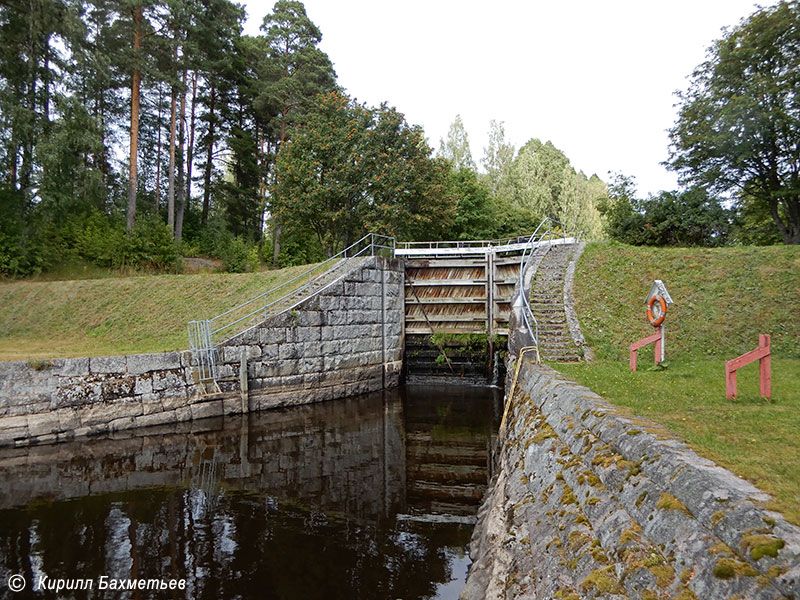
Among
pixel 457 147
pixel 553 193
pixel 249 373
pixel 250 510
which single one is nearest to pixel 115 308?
pixel 249 373

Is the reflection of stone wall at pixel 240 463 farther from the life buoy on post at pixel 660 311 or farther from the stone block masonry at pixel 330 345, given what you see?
the life buoy on post at pixel 660 311

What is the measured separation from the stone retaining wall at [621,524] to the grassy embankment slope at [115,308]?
10793mm

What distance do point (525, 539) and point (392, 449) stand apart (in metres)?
6.28

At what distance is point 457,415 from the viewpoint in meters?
13.0

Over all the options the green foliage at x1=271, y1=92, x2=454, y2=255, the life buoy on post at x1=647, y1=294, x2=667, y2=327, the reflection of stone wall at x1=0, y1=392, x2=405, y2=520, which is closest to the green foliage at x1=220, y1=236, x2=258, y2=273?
the green foliage at x1=271, y1=92, x2=454, y2=255

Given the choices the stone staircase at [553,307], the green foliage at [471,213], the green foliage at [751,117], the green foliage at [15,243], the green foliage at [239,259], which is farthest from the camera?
the green foliage at [471,213]

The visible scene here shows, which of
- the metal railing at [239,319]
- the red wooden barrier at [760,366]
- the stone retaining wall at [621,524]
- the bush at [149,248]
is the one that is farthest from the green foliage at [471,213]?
the stone retaining wall at [621,524]

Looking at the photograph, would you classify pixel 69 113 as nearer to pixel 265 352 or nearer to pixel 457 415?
pixel 265 352

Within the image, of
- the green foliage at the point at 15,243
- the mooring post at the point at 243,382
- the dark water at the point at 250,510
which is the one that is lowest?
the dark water at the point at 250,510

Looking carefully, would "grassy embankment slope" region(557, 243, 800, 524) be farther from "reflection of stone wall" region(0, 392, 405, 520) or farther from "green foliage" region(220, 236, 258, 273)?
"green foliage" region(220, 236, 258, 273)

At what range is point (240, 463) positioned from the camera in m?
9.23

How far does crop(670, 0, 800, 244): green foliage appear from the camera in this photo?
17078mm

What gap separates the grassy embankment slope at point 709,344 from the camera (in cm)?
359

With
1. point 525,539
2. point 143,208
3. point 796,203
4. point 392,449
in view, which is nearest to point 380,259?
point 392,449
